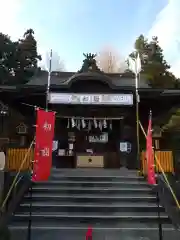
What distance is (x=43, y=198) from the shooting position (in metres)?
9.08

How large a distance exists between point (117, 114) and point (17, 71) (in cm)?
2161

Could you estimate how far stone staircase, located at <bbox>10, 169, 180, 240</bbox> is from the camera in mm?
7559

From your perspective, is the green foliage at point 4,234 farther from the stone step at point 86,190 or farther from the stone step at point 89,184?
the stone step at point 89,184

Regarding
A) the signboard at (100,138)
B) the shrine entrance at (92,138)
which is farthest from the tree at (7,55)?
the signboard at (100,138)

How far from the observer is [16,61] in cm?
3278

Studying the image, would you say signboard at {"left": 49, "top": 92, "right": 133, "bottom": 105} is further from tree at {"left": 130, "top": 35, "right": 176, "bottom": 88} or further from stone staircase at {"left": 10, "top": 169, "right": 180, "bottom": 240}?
tree at {"left": 130, "top": 35, "right": 176, "bottom": 88}

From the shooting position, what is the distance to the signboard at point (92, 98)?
12.6 meters

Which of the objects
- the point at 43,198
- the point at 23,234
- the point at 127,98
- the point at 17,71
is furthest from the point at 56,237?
the point at 17,71

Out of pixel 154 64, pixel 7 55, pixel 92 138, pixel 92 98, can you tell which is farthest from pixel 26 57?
pixel 92 98

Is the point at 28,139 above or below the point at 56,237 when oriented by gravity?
above

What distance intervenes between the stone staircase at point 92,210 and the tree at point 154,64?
49.7 feet

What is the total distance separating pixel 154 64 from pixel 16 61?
16687 millimetres

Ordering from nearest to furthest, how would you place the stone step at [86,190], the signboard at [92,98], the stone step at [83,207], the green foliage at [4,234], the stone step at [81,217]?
the green foliage at [4,234] < the stone step at [81,217] < the stone step at [83,207] < the stone step at [86,190] < the signboard at [92,98]

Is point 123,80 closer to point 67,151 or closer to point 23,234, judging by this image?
point 67,151
